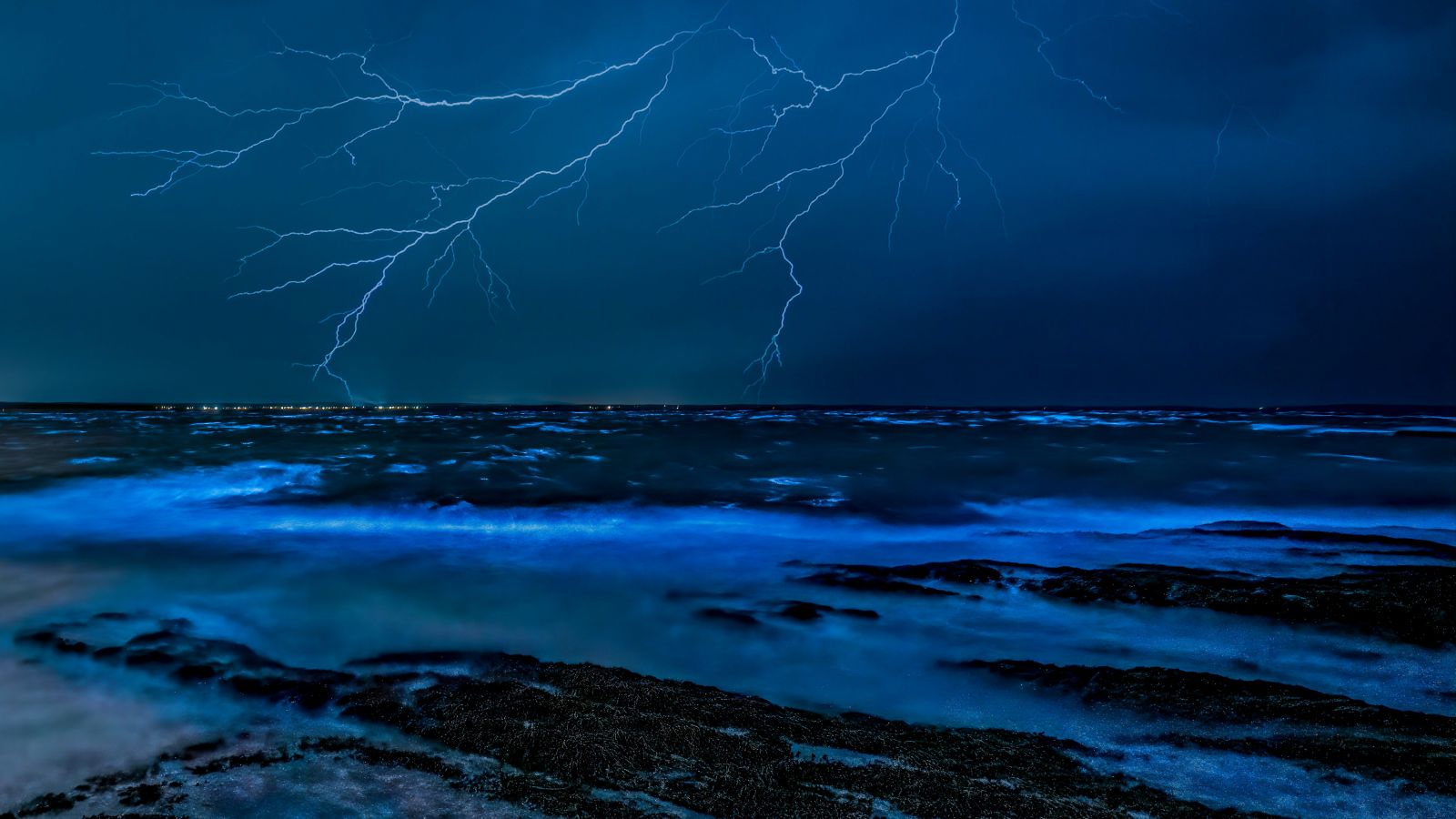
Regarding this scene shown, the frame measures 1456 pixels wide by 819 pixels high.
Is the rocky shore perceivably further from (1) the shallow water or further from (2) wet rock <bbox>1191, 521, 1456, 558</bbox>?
(2) wet rock <bbox>1191, 521, 1456, 558</bbox>

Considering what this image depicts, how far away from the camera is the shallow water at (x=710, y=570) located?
3.84 meters

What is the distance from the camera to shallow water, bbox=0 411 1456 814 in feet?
12.6

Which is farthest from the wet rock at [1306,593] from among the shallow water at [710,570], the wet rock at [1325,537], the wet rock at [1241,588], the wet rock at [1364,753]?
the wet rock at [1364,753]

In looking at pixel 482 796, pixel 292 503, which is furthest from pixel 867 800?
pixel 292 503

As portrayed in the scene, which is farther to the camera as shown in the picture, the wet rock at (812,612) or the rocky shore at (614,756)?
the wet rock at (812,612)

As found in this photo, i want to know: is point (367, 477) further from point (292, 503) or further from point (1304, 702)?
point (1304, 702)

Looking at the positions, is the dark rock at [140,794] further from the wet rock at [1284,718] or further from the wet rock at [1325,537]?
the wet rock at [1325,537]

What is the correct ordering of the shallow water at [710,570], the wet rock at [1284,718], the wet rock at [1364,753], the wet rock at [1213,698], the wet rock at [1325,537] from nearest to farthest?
1. the wet rock at [1364,753]
2. the wet rock at [1284,718]
3. the wet rock at [1213,698]
4. the shallow water at [710,570]
5. the wet rock at [1325,537]

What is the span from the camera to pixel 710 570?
24.2 ft

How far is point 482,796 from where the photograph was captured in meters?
2.81

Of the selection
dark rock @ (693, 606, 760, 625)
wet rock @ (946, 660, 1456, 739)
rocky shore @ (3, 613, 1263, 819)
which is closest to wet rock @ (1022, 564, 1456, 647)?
wet rock @ (946, 660, 1456, 739)

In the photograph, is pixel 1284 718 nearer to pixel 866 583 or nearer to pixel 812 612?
pixel 812 612

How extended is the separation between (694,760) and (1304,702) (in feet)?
9.89

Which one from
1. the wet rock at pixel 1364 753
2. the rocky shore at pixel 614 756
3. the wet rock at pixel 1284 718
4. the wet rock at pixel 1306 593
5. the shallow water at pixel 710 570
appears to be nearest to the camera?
the rocky shore at pixel 614 756
